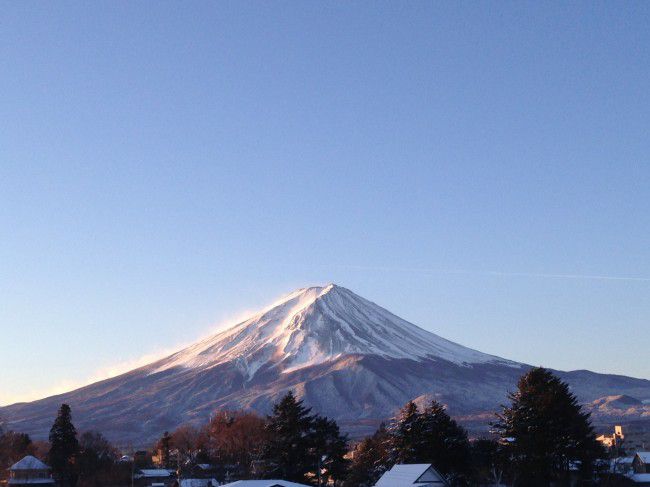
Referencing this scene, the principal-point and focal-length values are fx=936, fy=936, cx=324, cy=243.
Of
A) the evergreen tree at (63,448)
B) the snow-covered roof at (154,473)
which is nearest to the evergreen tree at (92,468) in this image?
the evergreen tree at (63,448)

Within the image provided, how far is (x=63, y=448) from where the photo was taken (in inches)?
2894

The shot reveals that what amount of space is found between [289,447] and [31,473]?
95.3 ft

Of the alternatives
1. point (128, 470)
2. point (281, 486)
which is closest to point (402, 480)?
point (281, 486)

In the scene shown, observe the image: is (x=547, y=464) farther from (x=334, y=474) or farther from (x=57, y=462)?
(x=57, y=462)

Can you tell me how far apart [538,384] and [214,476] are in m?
37.0

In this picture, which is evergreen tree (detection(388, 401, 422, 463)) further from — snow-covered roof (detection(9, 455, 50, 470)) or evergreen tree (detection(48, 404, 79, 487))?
snow-covered roof (detection(9, 455, 50, 470))

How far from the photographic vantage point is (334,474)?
59625 millimetres

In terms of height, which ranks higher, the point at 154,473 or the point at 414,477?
the point at 154,473

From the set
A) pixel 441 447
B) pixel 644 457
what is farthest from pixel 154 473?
pixel 644 457

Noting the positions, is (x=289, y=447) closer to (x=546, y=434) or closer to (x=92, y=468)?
(x=546, y=434)

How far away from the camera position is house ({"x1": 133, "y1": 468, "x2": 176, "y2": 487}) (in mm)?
80500

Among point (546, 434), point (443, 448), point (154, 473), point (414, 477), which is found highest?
point (546, 434)

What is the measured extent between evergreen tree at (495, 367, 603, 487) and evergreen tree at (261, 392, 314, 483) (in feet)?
41.0

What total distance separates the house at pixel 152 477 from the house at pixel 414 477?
3201 cm
